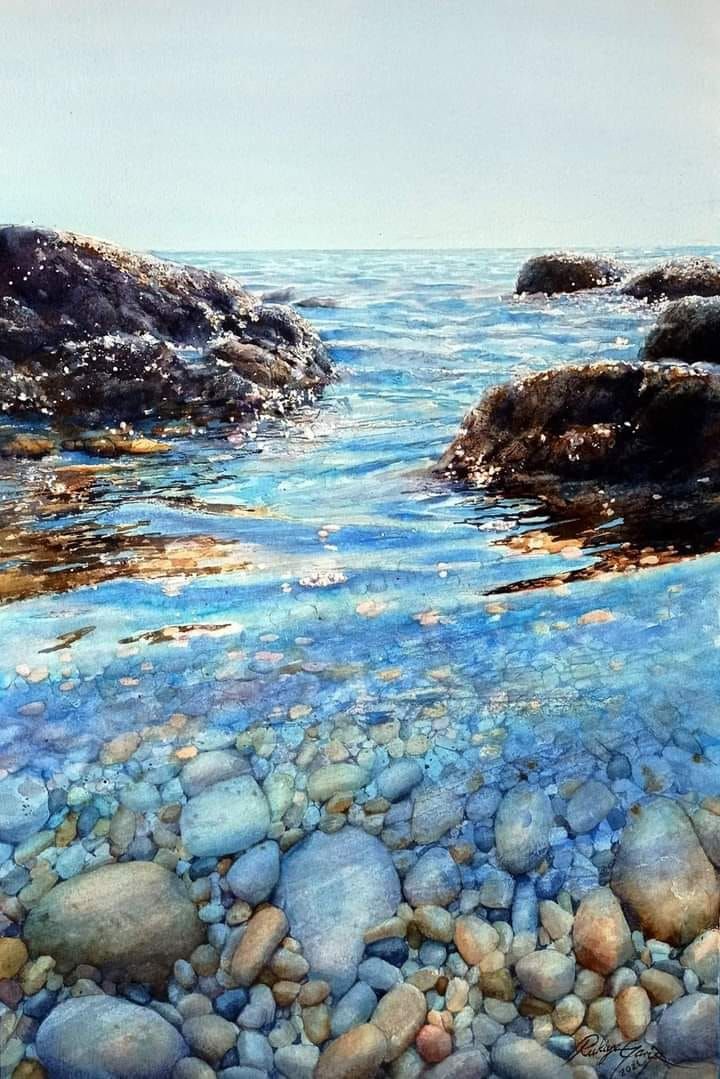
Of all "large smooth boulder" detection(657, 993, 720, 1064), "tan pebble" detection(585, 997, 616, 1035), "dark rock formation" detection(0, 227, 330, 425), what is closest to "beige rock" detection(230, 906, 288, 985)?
"tan pebble" detection(585, 997, 616, 1035)

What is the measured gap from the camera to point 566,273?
2.13 meters

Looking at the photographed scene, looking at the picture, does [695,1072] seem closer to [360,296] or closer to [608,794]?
[608,794]

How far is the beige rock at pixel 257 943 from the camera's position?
1219 millimetres

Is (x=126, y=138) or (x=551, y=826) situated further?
(x=126, y=138)

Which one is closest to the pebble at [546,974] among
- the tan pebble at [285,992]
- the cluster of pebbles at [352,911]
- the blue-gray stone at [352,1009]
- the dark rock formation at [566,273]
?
the cluster of pebbles at [352,911]

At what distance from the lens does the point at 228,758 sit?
137 cm

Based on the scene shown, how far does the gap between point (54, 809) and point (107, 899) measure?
17cm

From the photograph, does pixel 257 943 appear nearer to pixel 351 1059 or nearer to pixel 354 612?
pixel 351 1059

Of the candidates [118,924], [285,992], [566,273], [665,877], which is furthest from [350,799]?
[566,273]

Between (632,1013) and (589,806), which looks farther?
(589,806)

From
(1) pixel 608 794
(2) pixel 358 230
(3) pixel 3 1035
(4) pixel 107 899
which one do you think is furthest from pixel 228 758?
(2) pixel 358 230

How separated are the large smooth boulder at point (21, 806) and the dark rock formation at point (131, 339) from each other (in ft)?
3.89

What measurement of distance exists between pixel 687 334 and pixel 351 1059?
2041mm
